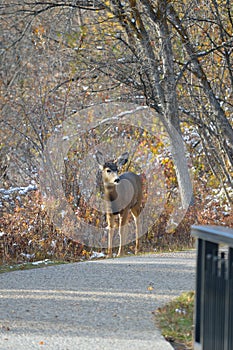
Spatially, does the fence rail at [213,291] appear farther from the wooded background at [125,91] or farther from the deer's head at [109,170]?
the wooded background at [125,91]

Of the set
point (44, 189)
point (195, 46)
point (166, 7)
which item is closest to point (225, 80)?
point (195, 46)

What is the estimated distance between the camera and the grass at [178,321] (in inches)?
269

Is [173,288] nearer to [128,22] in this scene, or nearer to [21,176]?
[128,22]

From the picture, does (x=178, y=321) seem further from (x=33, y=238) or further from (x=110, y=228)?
(x=33, y=238)

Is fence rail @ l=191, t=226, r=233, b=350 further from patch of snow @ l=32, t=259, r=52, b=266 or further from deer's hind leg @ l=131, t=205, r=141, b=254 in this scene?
deer's hind leg @ l=131, t=205, r=141, b=254

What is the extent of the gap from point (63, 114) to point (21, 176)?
5.44 feet

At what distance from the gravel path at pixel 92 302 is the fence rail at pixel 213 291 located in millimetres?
627

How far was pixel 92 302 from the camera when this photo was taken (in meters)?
8.23

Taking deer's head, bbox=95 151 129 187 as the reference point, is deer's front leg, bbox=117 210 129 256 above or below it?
below

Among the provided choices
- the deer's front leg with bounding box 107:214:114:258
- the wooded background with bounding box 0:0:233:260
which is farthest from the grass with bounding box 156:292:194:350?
the wooded background with bounding box 0:0:233:260

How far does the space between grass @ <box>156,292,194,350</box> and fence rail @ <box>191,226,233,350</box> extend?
0.55m

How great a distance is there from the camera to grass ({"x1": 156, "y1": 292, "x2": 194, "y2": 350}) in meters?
6.83

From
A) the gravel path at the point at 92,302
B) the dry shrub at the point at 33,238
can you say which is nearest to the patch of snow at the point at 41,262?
the dry shrub at the point at 33,238

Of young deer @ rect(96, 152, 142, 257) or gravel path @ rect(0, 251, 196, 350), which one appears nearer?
gravel path @ rect(0, 251, 196, 350)
